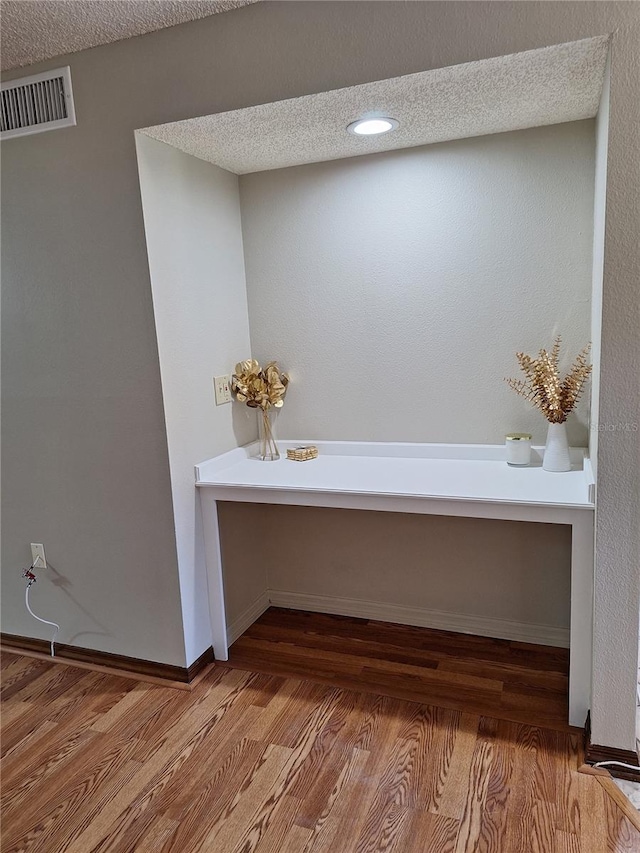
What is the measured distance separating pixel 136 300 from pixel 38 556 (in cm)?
119

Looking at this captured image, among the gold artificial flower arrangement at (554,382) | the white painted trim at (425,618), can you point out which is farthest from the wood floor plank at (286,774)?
the gold artificial flower arrangement at (554,382)

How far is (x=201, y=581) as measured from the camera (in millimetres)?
2316

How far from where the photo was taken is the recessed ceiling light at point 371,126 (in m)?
1.93

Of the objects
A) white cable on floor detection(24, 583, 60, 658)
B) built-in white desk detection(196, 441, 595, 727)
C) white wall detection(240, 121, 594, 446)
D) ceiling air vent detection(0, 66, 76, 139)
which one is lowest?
white cable on floor detection(24, 583, 60, 658)

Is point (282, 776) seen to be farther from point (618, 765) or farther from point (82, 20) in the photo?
point (82, 20)

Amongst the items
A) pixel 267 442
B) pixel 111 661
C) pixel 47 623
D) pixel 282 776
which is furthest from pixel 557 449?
pixel 47 623

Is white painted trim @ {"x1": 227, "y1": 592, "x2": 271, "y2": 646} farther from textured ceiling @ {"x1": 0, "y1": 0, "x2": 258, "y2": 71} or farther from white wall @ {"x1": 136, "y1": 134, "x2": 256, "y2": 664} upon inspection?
textured ceiling @ {"x1": 0, "y1": 0, "x2": 258, "y2": 71}

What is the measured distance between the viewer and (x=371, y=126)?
6.48ft

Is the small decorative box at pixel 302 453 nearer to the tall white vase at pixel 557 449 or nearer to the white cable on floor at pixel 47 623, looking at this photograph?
the tall white vase at pixel 557 449

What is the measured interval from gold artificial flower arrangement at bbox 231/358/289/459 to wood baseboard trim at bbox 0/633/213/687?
889 millimetres

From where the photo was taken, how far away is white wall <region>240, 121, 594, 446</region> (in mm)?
2141

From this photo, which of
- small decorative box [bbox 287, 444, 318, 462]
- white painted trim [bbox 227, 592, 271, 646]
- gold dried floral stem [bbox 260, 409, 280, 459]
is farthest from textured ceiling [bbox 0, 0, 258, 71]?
white painted trim [bbox 227, 592, 271, 646]

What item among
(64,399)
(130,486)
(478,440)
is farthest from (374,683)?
(64,399)

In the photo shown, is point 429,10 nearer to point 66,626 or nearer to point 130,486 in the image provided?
point 130,486
